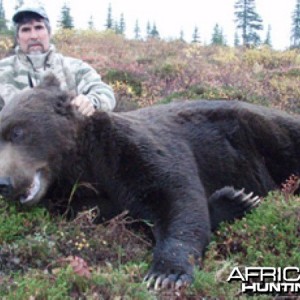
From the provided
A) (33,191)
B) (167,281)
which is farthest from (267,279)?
(33,191)

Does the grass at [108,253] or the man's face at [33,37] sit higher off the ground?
the man's face at [33,37]

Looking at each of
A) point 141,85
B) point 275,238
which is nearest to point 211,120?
point 275,238

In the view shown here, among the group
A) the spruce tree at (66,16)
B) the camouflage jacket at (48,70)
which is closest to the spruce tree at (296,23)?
the spruce tree at (66,16)

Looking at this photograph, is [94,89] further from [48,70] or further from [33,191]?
[33,191]

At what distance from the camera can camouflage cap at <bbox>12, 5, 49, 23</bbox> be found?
6730mm

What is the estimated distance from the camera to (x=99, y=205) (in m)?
4.78

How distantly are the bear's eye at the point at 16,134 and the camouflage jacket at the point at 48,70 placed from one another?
2.04 metres

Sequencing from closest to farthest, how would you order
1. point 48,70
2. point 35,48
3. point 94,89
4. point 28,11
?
point 94,89 → point 48,70 → point 28,11 → point 35,48

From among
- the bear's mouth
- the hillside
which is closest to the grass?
the hillside

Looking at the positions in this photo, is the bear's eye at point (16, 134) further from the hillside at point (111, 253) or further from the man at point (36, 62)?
the man at point (36, 62)

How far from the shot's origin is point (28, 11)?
A: 6738 millimetres

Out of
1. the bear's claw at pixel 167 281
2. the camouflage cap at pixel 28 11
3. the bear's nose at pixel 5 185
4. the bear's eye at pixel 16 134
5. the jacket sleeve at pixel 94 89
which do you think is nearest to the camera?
the bear's claw at pixel 167 281

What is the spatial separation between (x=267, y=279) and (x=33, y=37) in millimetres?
4270

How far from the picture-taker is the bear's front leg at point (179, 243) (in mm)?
3801
